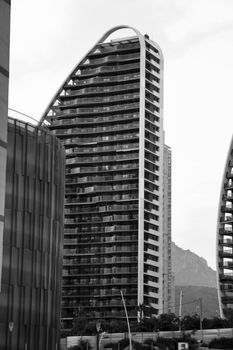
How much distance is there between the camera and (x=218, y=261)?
6038 inches

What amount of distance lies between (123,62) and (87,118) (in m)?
16.5

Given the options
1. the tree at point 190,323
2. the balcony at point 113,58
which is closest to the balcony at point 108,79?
the balcony at point 113,58

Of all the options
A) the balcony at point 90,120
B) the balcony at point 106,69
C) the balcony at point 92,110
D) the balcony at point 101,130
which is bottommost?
the balcony at point 101,130

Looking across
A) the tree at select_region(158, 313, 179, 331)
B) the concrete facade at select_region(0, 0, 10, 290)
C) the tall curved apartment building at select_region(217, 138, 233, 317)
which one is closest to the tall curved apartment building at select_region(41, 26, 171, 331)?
the tall curved apartment building at select_region(217, 138, 233, 317)

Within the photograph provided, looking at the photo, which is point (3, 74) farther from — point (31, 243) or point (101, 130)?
point (101, 130)

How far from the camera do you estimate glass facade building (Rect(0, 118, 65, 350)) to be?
7706 cm

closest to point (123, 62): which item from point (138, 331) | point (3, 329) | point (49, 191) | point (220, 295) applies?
point (220, 295)

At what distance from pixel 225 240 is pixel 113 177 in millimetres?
37189

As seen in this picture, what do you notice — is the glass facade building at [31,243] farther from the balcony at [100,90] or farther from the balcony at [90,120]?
the balcony at [100,90]

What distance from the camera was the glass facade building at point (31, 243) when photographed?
77.1 metres

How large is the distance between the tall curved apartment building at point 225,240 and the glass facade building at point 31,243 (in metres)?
72.4

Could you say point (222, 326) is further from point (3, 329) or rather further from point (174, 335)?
point (3, 329)

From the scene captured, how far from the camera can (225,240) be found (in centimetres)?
15638

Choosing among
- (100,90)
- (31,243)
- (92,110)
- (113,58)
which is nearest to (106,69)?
(113,58)
